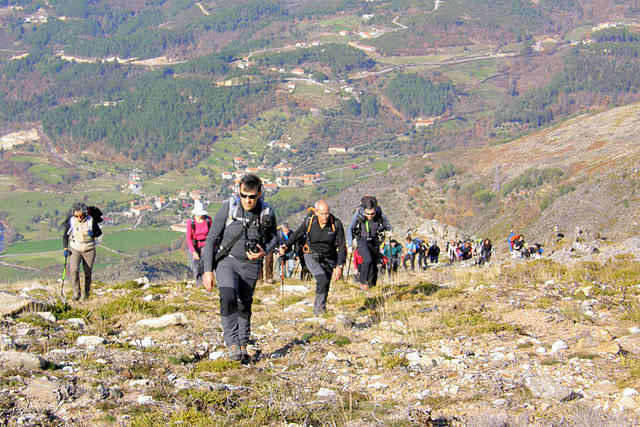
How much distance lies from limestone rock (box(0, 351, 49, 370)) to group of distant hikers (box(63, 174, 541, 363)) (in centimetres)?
196

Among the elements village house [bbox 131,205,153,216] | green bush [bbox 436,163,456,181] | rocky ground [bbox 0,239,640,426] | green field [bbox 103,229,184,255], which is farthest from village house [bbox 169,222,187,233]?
rocky ground [bbox 0,239,640,426]

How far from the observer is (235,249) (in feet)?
24.3

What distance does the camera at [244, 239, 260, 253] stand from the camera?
289 inches

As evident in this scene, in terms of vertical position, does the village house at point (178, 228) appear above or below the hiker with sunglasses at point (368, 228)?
below

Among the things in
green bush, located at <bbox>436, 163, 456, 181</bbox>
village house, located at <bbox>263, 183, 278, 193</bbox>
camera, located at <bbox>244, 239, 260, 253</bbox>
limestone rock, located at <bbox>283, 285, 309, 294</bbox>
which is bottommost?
village house, located at <bbox>263, 183, 278, 193</bbox>

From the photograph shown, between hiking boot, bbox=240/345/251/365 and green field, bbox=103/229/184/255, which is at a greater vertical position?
hiking boot, bbox=240/345/251/365

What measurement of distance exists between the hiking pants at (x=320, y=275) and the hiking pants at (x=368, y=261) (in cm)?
180

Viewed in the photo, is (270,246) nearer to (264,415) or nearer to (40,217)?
(264,415)

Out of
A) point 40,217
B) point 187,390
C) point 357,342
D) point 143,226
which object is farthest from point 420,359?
point 40,217

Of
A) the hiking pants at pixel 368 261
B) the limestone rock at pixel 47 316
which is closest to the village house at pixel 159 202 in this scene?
the hiking pants at pixel 368 261

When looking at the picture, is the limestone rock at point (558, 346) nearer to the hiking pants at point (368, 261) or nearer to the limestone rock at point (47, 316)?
the hiking pants at point (368, 261)

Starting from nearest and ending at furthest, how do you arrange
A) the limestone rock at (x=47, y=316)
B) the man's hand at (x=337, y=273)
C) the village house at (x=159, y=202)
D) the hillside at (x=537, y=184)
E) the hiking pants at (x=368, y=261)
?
the limestone rock at (x=47, y=316) → the man's hand at (x=337, y=273) → the hiking pants at (x=368, y=261) → the hillside at (x=537, y=184) → the village house at (x=159, y=202)

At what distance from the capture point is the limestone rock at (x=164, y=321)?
946 centimetres

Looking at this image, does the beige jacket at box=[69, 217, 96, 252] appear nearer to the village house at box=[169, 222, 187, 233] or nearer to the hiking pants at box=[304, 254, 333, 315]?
the hiking pants at box=[304, 254, 333, 315]
